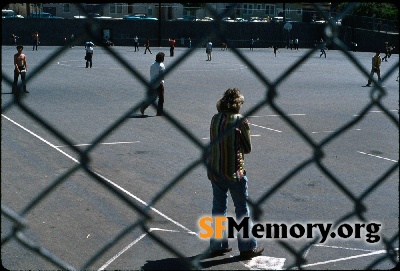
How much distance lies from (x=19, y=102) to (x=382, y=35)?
61.6 m

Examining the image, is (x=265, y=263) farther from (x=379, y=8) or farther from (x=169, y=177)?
(x=379, y=8)

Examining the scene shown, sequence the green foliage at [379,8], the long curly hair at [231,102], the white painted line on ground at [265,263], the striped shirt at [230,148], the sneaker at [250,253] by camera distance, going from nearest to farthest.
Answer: the green foliage at [379,8], the striped shirt at [230,148], the long curly hair at [231,102], the white painted line on ground at [265,263], the sneaker at [250,253]

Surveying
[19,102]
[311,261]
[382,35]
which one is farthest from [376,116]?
[382,35]

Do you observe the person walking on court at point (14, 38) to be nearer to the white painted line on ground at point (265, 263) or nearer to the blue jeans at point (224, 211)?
the blue jeans at point (224, 211)

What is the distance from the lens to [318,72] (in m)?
37.6

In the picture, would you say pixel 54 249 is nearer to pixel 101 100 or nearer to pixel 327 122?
pixel 327 122

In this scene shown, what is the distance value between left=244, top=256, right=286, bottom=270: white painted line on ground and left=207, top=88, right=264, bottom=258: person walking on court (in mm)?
72

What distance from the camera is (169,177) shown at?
10.8m

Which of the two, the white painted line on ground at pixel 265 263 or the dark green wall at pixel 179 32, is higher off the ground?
the dark green wall at pixel 179 32

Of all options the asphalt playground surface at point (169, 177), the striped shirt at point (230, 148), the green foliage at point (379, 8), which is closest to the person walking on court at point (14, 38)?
the green foliage at point (379, 8)

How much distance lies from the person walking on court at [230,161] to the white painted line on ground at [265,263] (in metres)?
0.07

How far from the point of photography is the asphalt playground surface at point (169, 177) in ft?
22.2

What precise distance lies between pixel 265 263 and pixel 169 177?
423 centimetres

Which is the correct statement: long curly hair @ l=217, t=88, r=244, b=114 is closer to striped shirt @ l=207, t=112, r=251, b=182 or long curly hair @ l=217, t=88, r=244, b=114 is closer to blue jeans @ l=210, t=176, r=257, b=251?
striped shirt @ l=207, t=112, r=251, b=182
